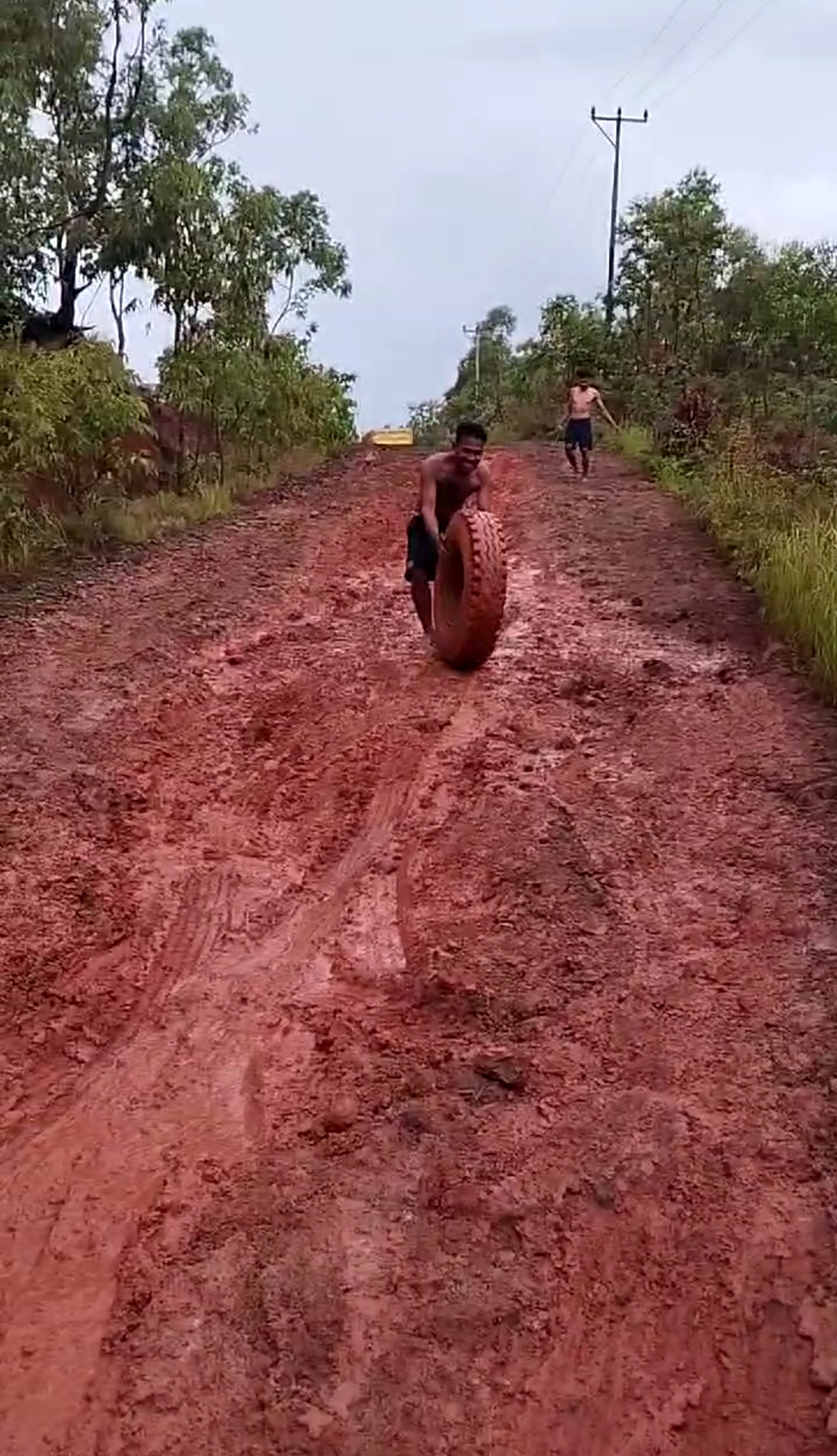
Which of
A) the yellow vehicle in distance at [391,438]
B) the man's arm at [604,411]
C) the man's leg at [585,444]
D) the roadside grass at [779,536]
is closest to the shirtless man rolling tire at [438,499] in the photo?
the roadside grass at [779,536]

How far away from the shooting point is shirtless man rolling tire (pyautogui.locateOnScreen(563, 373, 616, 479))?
48.1ft

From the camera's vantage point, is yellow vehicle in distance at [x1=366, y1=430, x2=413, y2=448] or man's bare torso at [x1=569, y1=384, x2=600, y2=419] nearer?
man's bare torso at [x1=569, y1=384, x2=600, y2=419]

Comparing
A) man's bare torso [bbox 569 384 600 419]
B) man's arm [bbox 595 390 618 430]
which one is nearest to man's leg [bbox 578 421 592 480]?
man's bare torso [bbox 569 384 600 419]

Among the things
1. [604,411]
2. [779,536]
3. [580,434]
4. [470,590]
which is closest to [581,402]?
[580,434]

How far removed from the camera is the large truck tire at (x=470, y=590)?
264 inches

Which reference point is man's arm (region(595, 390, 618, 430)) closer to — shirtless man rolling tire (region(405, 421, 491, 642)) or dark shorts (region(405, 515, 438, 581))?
shirtless man rolling tire (region(405, 421, 491, 642))

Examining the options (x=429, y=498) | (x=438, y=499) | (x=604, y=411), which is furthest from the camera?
(x=604, y=411)

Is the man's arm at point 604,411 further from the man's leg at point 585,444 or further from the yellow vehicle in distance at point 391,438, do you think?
the yellow vehicle in distance at point 391,438

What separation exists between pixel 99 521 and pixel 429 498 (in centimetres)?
546

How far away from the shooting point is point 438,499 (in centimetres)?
763

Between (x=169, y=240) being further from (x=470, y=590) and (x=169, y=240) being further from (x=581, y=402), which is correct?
(x=470, y=590)

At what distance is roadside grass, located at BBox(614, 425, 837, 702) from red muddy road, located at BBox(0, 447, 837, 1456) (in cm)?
36

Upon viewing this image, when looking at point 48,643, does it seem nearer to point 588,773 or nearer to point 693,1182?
point 588,773

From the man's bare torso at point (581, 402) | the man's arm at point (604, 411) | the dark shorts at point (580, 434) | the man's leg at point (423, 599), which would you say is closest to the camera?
the man's leg at point (423, 599)
